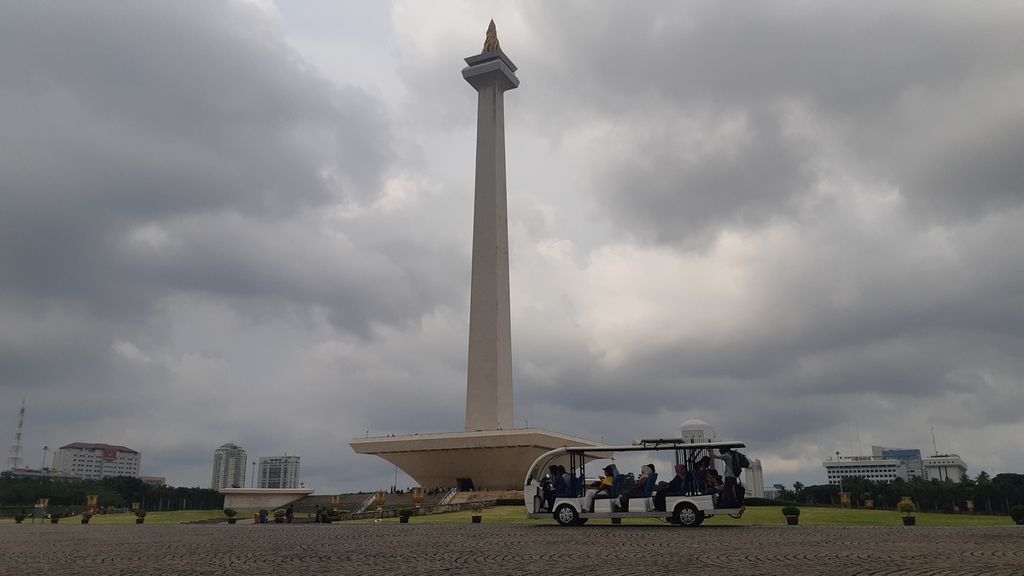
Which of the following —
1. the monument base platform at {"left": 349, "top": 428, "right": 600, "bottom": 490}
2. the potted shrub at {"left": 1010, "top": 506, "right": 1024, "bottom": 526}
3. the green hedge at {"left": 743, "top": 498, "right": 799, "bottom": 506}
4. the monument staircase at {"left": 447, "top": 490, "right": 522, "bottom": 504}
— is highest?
the monument base platform at {"left": 349, "top": 428, "right": 600, "bottom": 490}

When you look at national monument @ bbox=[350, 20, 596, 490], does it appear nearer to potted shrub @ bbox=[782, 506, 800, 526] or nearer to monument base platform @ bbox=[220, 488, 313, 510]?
monument base platform @ bbox=[220, 488, 313, 510]

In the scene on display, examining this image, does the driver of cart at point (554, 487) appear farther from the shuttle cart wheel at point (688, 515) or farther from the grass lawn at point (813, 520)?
the shuttle cart wheel at point (688, 515)

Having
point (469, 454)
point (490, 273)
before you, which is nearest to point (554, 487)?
point (469, 454)

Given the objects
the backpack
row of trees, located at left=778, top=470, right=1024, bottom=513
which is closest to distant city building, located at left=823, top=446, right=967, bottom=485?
row of trees, located at left=778, top=470, right=1024, bottom=513

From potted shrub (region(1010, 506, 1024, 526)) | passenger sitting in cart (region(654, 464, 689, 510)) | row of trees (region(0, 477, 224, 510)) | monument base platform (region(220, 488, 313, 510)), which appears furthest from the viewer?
row of trees (region(0, 477, 224, 510))

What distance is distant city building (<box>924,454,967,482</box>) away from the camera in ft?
588

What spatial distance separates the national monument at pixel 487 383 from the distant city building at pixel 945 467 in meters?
147

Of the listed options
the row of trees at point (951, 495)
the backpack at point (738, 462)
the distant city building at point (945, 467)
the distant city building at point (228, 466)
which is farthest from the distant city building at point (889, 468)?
the backpack at point (738, 462)

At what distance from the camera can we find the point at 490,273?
208 feet

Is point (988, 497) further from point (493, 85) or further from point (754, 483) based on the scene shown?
point (493, 85)

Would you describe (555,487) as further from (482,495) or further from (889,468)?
(889,468)

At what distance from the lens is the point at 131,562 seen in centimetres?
1302

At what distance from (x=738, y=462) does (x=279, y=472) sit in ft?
532

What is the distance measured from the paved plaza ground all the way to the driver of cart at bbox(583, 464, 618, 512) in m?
3.62
